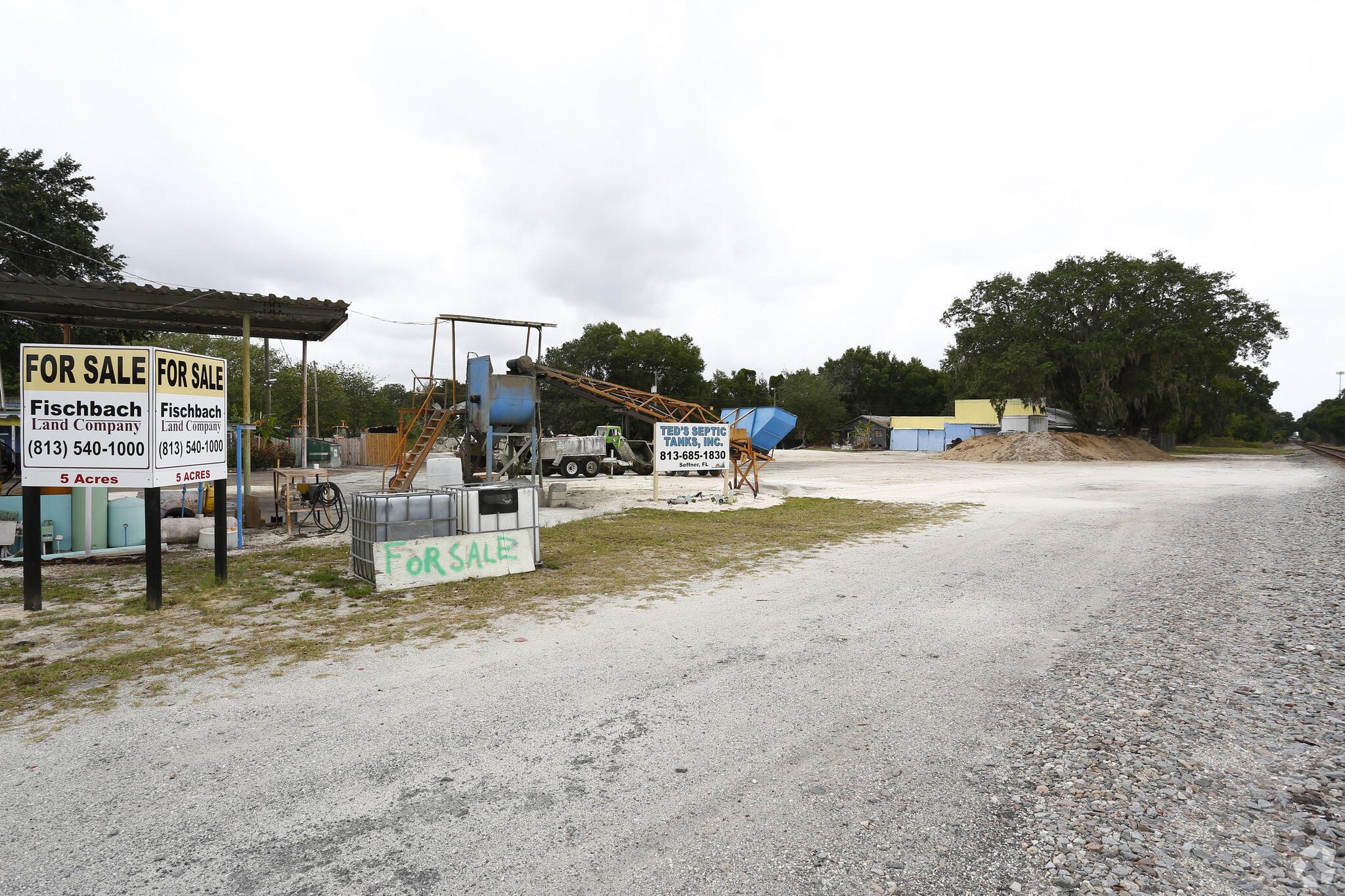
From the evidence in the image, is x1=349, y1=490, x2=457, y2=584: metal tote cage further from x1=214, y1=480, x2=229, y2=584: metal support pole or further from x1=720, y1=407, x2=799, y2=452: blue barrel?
x1=720, y1=407, x2=799, y2=452: blue barrel

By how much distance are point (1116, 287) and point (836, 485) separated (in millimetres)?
35012

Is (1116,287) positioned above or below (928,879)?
above

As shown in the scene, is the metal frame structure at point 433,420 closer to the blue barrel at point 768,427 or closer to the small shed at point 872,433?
the blue barrel at point 768,427

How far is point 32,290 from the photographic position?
434 inches

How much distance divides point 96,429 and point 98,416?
12 cm

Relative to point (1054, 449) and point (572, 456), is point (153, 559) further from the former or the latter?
point (1054, 449)

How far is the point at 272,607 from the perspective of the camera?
6.71 m

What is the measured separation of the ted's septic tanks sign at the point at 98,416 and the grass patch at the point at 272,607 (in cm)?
133

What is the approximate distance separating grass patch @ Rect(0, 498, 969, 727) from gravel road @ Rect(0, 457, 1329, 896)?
21.5 inches

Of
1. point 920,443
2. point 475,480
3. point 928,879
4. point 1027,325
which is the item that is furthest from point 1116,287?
point 928,879

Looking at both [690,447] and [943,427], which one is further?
[943,427]

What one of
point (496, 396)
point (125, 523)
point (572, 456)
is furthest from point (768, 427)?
point (125, 523)

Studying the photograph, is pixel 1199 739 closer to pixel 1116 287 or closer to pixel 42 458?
pixel 42 458

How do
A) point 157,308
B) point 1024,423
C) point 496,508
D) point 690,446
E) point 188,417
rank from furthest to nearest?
point 1024,423 < point 690,446 < point 157,308 < point 496,508 < point 188,417
